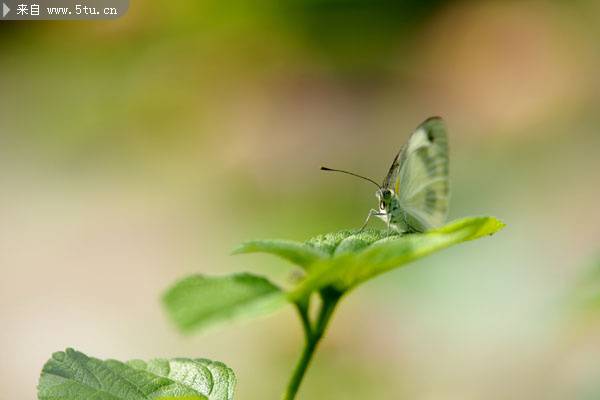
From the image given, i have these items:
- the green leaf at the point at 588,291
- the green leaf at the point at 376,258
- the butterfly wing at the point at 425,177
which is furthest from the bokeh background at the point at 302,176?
the green leaf at the point at 376,258

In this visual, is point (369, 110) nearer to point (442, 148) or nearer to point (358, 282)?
point (442, 148)

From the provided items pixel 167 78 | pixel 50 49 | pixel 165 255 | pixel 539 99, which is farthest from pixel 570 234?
pixel 50 49

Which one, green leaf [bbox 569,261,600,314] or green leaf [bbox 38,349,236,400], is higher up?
green leaf [bbox 38,349,236,400]

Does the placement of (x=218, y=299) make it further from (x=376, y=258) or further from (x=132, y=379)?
(x=132, y=379)

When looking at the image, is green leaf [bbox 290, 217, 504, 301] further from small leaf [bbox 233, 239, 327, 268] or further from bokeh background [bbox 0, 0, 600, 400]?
bokeh background [bbox 0, 0, 600, 400]

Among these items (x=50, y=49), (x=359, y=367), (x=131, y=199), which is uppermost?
(x=50, y=49)

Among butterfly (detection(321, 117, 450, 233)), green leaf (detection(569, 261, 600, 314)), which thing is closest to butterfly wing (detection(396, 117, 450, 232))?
butterfly (detection(321, 117, 450, 233))
